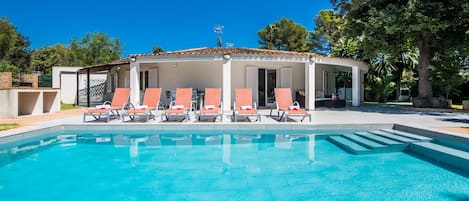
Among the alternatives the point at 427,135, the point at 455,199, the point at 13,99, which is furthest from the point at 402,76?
the point at 13,99

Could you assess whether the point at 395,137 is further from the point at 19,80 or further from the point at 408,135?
the point at 19,80

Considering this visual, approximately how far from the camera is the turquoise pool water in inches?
171

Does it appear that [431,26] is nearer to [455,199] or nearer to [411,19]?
[411,19]

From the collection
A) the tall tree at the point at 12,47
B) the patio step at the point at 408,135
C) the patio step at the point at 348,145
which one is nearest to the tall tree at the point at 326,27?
the patio step at the point at 408,135

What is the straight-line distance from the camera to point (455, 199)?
4.09 m

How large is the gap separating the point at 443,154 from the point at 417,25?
975cm

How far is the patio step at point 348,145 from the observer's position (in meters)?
7.04

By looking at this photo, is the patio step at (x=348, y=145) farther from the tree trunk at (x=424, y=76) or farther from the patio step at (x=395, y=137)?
the tree trunk at (x=424, y=76)

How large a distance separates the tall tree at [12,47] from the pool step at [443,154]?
35.2 meters

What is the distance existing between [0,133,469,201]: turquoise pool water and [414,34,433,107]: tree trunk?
38.7 ft

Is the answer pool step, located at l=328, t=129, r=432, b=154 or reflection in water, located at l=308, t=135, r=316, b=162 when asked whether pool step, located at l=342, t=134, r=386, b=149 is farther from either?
reflection in water, located at l=308, t=135, r=316, b=162

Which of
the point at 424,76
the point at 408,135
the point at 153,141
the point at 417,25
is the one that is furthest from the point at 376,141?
the point at 424,76

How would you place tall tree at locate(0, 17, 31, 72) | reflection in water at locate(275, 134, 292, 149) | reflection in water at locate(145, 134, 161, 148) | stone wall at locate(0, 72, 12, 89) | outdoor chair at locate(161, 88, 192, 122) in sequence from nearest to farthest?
reflection in water at locate(275, 134, 292, 149) < reflection in water at locate(145, 134, 161, 148) < outdoor chair at locate(161, 88, 192, 122) < stone wall at locate(0, 72, 12, 89) < tall tree at locate(0, 17, 31, 72)

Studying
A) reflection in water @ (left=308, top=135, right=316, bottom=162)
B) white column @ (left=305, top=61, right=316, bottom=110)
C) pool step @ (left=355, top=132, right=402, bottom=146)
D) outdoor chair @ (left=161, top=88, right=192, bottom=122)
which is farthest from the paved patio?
white column @ (left=305, top=61, right=316, bottom=110)
